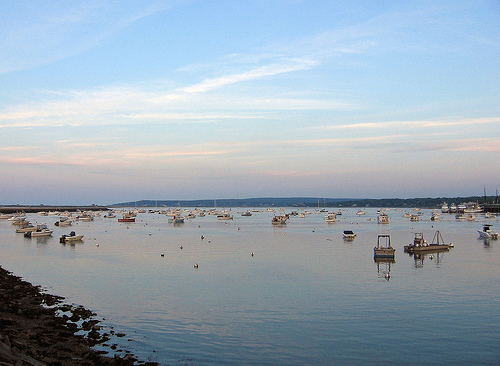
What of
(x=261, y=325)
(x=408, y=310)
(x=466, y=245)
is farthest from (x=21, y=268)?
(x=466, y=245)

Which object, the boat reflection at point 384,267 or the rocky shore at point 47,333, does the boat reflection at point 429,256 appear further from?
the rocky shore at point 47,333

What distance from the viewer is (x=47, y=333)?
68.0 ft

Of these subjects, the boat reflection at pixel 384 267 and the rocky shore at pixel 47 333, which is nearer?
the rocky shore at pixel 47 333

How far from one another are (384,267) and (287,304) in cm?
1895

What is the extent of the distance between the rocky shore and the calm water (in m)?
1.32

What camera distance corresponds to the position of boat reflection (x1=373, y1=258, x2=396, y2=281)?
38294 mm

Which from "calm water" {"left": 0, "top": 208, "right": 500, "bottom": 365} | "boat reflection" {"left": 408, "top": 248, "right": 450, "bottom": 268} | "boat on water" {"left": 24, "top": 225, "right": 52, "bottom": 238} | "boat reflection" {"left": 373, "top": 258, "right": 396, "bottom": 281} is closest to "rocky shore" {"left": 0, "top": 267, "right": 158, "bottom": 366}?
"calm water" {"left": 0, "top": 208, "right": 500, "bottom": 365}

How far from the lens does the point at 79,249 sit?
61.1 m

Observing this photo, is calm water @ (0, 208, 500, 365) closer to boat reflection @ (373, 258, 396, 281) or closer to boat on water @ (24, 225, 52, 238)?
boat reflection @ (373, 258, 396, 281)

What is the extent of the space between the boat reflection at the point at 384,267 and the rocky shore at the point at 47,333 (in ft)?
77.9

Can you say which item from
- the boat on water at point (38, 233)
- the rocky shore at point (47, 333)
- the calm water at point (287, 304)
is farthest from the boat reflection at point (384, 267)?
the boat on water at point (38, 233)

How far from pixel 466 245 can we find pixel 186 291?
159ft

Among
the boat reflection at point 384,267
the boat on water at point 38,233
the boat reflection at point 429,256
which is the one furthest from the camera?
the boat on water at point 38,233

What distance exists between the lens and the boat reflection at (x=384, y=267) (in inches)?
1508
